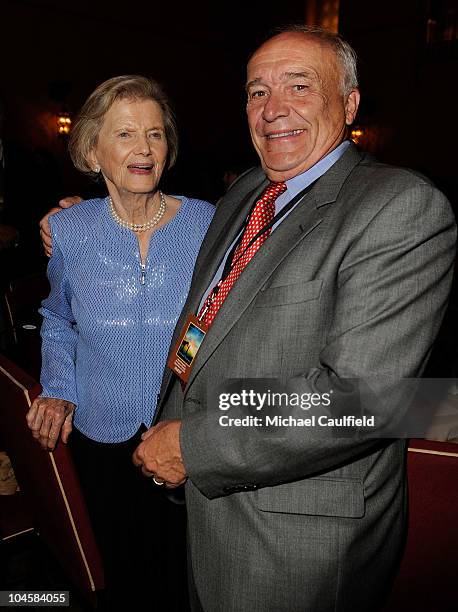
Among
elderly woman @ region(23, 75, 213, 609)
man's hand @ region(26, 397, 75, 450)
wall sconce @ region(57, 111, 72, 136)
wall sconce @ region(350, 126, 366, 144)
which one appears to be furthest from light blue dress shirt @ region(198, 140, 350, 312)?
wall sconce @ region(350, 126, 366, 144)

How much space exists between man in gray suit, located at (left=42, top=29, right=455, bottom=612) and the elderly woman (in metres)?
0.37

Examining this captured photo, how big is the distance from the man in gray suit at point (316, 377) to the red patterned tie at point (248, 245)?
8cm

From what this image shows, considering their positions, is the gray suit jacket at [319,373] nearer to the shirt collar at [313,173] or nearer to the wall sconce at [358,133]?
the shirt collar at [313,173]

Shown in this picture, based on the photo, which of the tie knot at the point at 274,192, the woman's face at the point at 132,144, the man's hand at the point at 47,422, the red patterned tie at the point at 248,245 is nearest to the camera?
the red patterned tie at the point at 248,245

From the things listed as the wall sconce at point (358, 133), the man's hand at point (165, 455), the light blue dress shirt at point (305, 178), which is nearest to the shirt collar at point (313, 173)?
the light blue dress shirt at point (305, 178)

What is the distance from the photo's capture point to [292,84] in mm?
1447

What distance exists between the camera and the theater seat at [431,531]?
4.13 ft

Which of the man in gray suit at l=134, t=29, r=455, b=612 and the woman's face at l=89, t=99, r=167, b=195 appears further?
the woman's face at l=89, t=99, r=167, b=195

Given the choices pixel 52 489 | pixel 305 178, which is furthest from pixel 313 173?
pixel 52 489

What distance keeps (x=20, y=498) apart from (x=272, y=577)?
1.36m

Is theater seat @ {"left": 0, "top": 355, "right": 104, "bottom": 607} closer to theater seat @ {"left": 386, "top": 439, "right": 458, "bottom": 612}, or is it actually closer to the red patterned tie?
the red patterned tie

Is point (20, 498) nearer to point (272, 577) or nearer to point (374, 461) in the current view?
point (272, 577)

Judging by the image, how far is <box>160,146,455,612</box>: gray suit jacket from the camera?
104 cm

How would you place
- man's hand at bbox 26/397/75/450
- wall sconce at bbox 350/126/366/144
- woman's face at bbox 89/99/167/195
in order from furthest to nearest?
wall sconce at bbox 350/126/366/144, woman's face at bbox 89/99/167/195, man's hand at bbox 26/397/75/450
